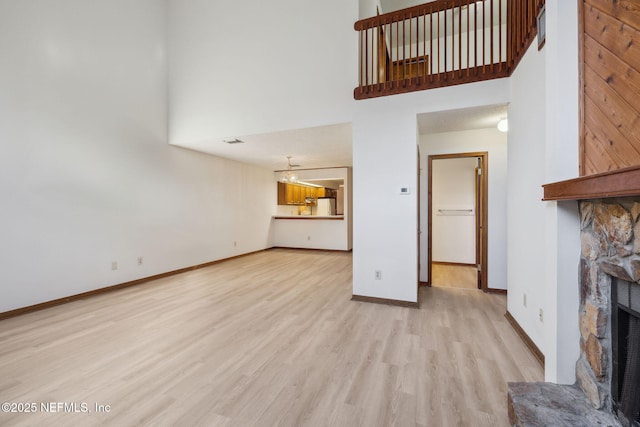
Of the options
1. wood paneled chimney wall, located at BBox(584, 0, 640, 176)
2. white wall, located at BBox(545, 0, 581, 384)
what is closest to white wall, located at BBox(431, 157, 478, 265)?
white wall, located at BBox(545, 0, 581, 384)

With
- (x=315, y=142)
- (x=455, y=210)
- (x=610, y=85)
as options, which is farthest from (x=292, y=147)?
(x=610, y=85)

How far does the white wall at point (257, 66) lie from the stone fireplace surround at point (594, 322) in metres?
2.70

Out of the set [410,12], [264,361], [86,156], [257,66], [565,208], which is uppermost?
[410,12]

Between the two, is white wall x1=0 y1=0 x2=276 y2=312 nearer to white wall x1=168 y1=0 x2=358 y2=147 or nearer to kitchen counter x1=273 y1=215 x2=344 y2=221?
white wall x1=168 y1=0 x2=358 y2=147

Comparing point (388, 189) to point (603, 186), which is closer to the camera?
point (603, 186)

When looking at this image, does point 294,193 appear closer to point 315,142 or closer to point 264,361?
point 315,142

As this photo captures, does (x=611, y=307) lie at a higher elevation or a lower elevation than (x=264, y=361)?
higher

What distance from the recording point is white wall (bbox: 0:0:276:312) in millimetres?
2982

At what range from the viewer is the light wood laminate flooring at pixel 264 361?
1.53 m

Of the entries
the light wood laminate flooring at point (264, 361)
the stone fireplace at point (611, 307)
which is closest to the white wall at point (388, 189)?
the light wood laminate flooring at point (264, 361)

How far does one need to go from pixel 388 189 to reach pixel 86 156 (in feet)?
13.2

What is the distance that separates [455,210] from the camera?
5.60 meters

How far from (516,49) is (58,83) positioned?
5.23 metres

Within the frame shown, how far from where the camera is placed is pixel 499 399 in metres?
1.61
